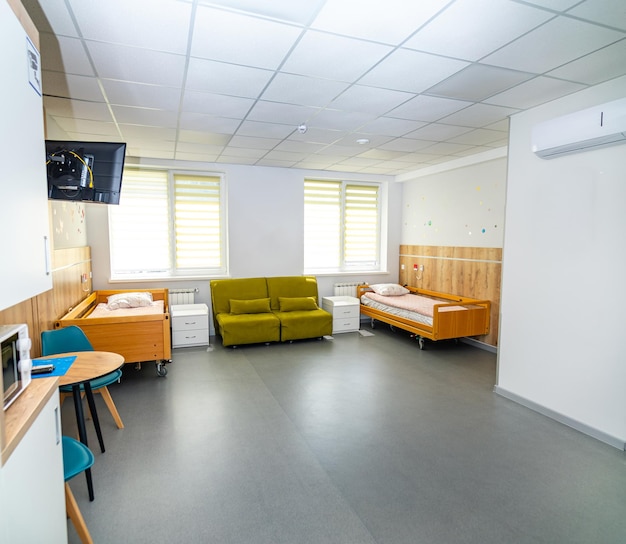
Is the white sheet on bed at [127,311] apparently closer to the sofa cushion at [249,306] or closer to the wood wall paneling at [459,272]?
the sofa cushion at [249,306]

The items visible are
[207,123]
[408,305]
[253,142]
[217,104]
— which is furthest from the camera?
[408,305]

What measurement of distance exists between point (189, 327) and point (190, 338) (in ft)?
0.56

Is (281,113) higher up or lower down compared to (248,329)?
higher up

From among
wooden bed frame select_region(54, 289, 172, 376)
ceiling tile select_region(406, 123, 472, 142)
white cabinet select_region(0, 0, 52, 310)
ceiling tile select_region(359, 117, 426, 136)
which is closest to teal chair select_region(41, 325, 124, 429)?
wooden bed frame select_region(54, 289, 172, 376)

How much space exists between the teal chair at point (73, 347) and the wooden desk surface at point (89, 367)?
0.73 feet

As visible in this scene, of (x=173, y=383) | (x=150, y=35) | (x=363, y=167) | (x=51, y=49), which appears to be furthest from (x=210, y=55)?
(x=363, y=167)

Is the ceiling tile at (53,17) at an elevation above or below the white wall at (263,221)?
above

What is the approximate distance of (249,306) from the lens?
236 inches

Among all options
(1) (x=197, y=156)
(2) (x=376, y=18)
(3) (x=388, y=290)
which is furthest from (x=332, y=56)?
(3) (x=388, y=290)

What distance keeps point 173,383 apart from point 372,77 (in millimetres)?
3679

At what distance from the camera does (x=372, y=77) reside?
2941mm

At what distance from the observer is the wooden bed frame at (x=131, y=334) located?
4.11m

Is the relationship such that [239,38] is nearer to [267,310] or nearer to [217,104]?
[217,104]

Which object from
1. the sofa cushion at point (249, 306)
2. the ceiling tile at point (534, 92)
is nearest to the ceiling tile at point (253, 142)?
the sofa cushion at point (249, 306)
